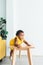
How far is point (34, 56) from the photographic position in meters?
4.18

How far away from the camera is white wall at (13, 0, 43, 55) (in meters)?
4.23

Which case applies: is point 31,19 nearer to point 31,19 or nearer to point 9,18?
point 31,19

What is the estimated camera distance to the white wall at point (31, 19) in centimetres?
423

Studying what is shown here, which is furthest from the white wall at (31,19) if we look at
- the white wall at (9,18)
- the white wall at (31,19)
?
the white wall at (9,18)

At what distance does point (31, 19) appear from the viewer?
13.9ft

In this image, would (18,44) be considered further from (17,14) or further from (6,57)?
(17,14)

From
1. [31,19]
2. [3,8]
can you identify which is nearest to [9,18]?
[3,8]

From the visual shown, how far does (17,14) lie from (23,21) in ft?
0.72

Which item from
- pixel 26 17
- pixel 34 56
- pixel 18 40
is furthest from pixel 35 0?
pixel 18 40

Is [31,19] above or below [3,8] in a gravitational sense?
below

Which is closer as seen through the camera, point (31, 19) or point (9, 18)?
point (9, 18)

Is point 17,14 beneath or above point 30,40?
above

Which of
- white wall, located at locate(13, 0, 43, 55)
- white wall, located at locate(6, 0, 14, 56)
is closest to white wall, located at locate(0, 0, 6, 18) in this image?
white wall, located at locate(6, 0, 14, 56)

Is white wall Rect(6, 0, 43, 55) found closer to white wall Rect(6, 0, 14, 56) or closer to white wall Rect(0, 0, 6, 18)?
white wall Rect(6, 0, 14, 56)
